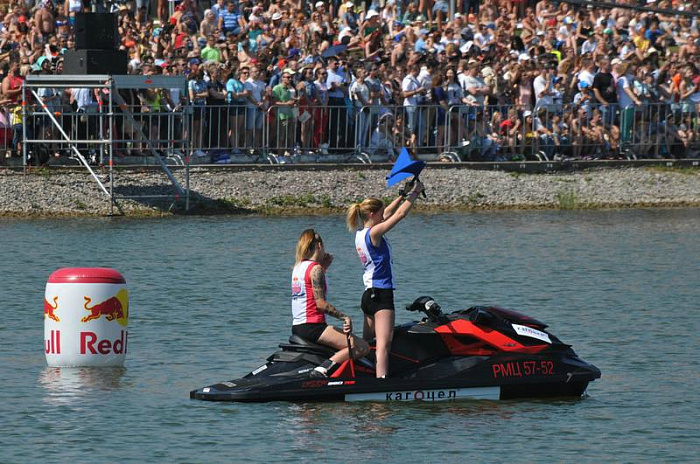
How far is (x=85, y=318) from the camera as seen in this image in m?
14.1

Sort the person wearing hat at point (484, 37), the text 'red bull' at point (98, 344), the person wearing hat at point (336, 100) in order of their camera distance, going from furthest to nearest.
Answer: the person wearing hat at point (484, 37) < the person wearing hat at point (336, 100) < the text 'red bull' at point (98, 344)

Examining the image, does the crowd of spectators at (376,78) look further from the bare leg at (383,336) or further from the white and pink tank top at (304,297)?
the bare leg at (383,336)

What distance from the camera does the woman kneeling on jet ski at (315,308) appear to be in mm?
12844

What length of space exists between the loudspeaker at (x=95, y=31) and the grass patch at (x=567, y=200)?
8.48 meters

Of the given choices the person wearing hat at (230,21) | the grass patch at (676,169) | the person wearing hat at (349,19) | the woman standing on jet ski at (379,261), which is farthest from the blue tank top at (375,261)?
the person wearing hat at (349,19)

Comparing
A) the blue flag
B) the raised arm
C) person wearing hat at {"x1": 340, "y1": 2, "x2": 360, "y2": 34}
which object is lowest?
the raised arm

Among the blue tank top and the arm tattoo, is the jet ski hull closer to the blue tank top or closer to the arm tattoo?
the arm tattoo

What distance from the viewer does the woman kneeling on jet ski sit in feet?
42.1

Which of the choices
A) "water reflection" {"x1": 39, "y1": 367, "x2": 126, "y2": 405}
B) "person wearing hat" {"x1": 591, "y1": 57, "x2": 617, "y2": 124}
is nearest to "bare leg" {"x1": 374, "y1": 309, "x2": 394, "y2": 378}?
"water reflection" {"x1": 39, "y1": 367, "x2": 126, "y2": 405}

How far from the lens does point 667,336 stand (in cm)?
1653

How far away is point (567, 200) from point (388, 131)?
347cm

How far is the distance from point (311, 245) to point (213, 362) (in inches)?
92.9

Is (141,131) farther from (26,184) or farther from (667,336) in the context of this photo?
(667,336)

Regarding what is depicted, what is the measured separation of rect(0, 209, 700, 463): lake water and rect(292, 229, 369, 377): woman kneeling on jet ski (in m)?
0.47
